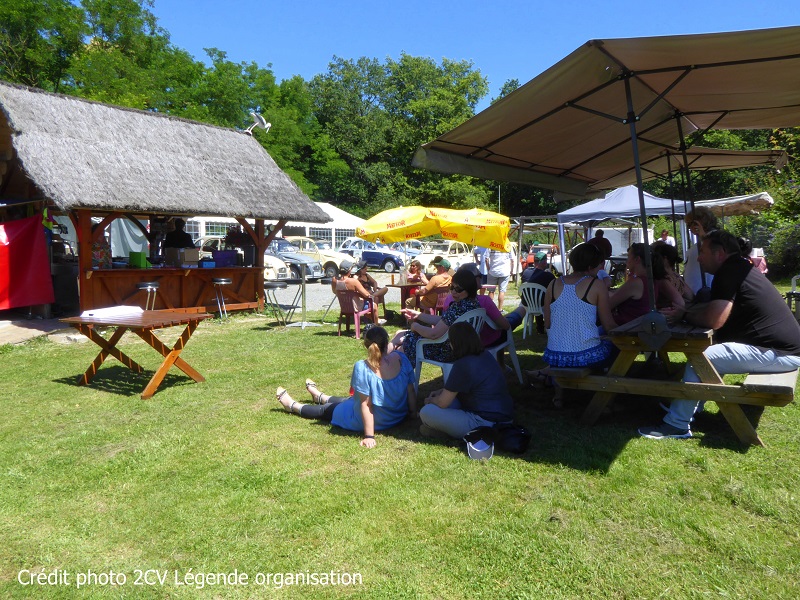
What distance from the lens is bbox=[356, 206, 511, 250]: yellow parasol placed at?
11070mm

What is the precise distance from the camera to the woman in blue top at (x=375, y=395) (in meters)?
4.75

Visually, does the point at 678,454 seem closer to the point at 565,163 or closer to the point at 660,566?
the point at 660,566

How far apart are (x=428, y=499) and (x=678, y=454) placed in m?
1.83

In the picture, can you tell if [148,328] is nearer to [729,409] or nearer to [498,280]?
[729,409]

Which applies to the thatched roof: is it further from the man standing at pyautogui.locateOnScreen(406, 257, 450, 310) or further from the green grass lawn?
the green grass lawn

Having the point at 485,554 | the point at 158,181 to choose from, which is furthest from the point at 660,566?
the point at 158,181

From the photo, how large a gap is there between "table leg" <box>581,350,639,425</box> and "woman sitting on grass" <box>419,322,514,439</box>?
2.54 ft

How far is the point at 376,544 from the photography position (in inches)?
127

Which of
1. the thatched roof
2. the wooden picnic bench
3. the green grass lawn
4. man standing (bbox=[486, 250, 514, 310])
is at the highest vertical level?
the thatched roof

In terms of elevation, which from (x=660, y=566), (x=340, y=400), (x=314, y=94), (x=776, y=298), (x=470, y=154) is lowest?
(x=660, y=566)

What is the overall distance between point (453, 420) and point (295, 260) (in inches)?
772

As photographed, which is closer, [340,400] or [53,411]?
[340,400]

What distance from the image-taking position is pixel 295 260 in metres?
23.5

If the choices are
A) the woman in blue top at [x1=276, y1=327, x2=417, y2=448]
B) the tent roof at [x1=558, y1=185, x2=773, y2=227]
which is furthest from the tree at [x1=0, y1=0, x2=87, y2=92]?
the woman in blue top at [x1=276, y1=327, x2=417, y2=448]
